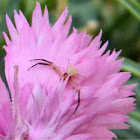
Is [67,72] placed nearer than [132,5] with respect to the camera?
Yes

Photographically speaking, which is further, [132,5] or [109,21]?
[109,21]

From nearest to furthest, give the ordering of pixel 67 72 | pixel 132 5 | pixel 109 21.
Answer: pixel 67 72, pixel 132 5, pixel 109 21

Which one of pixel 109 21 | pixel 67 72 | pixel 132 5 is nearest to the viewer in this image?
pixel 67 72

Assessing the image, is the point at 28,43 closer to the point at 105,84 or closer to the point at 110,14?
the point at 105,84

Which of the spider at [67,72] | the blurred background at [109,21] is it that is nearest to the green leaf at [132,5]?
the blurred background at [109,21]

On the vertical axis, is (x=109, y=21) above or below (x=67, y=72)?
above

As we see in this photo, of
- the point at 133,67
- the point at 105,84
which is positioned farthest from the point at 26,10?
the point at 105,84

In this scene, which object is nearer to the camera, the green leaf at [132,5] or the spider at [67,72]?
the spider at [67,72]

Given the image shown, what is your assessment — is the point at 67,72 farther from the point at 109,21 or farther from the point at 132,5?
the point at 109,21

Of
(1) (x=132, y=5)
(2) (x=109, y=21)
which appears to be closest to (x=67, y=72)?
(1) (x=132, y=5)

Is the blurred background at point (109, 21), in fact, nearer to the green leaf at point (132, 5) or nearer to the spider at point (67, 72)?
the green leaf at point (132, 5)
